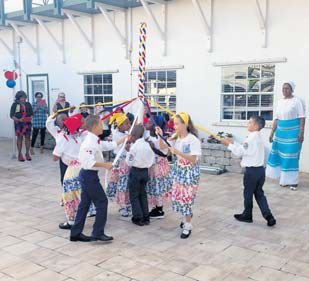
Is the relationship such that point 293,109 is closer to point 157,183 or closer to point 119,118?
point 157,183

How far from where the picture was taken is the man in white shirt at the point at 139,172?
4676 millimetres

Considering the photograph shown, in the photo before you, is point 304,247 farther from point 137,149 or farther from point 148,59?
point 148,59

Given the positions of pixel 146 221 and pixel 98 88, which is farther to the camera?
pixel 98 88

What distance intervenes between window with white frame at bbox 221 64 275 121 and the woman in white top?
1475mm

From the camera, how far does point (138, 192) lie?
189 inches

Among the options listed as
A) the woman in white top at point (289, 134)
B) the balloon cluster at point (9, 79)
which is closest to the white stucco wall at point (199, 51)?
the woman in white top at point (289, 134)

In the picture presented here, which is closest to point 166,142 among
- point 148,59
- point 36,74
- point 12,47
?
point 148,59

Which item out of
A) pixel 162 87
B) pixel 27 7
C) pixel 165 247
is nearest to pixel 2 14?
pixel 27 7

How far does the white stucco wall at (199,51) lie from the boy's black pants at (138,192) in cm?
409

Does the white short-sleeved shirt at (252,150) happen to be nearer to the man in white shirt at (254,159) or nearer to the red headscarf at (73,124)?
the man in white shirt at (254,159)

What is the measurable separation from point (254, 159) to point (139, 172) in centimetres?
136

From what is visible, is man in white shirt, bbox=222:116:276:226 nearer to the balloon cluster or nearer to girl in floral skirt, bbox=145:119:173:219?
girl in floral skirt, bbox=145:119:173:219

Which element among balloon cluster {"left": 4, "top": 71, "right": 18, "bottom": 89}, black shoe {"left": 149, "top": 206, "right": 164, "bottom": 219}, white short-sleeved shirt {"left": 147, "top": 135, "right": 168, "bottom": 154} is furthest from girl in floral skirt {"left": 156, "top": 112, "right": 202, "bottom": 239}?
balloon cluster {"left": 4, "top": 71, "right": 18, "bottom": 89}

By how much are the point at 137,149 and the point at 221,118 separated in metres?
4.42
